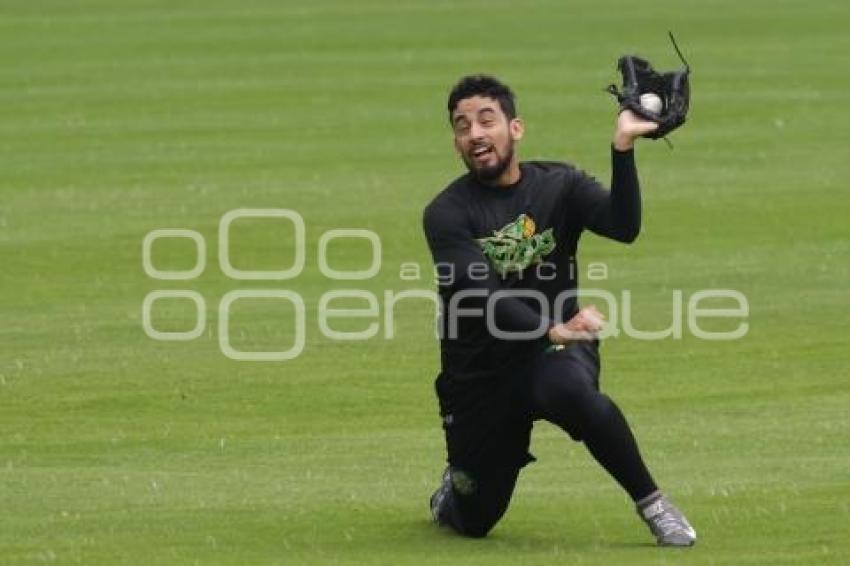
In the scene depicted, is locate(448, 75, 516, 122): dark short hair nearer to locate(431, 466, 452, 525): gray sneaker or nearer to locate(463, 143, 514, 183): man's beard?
locate(463, 143, 514, 183): man's beard

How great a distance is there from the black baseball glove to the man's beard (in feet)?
1.78

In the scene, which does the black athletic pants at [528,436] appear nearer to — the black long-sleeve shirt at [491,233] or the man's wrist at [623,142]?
the black long-sleeve shirt at [491,233]

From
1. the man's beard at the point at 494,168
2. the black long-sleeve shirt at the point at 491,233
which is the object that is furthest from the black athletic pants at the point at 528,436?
the man's beard at the point at 494,168

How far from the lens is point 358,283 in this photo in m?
17.3

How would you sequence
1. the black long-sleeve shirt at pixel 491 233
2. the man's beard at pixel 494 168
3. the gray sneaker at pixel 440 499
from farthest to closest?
the gray sneaker at pixel 440 499, the man's beard at pixel 494 168, the black long-sleeve shirt at pixel 491 233

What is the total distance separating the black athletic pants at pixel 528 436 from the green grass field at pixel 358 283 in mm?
169

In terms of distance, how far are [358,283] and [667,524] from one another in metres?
8.16

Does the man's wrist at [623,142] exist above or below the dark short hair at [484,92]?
below

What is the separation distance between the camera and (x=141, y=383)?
1384 cm

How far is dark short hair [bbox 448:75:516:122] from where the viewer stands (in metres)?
9.56

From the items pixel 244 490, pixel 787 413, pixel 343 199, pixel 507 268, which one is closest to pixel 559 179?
pixel 507 268

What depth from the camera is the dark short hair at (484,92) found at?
956cm

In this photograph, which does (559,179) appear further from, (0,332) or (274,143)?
(274,143)

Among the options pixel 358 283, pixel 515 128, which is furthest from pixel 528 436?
pixel 358 283
